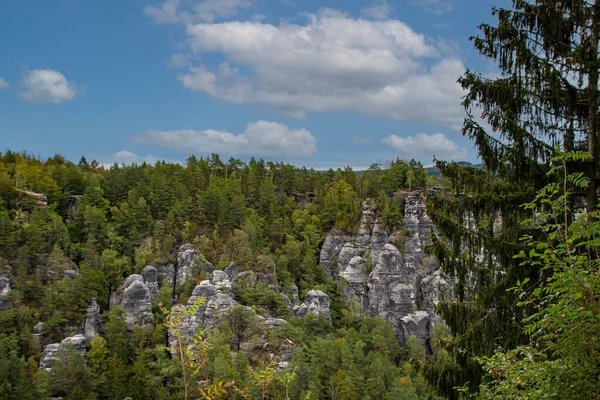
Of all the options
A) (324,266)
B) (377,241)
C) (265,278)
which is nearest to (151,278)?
(265,278)

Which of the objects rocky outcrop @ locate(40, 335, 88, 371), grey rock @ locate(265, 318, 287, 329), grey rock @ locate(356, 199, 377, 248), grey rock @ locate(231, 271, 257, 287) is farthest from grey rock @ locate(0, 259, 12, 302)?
grey rock @ locate(356, 199, 377, 248)

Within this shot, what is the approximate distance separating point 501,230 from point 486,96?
7.12 feet

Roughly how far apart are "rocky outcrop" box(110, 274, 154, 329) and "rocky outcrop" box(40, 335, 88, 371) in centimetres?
414

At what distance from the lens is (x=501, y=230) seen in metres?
7.15

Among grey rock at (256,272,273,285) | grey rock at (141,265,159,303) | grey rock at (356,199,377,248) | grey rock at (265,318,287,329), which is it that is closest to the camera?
grey rock at (265,318,287,329)

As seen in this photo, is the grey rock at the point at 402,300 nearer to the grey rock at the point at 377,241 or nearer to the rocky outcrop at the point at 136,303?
the grey rock at the point at 377,241

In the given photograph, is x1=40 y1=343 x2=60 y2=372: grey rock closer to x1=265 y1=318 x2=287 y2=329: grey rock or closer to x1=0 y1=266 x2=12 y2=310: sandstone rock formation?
x1=0 y1=266 x2=12 y2=310: sandstone rock formation

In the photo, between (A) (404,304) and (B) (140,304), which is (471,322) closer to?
(B) (140,304)

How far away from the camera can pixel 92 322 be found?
119 ft

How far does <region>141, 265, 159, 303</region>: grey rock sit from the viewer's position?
40.7 meters

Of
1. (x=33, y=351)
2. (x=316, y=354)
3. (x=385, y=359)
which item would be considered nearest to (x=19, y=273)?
(x=33, y=351)

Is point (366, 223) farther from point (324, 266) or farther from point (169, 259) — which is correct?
point (169, 259)

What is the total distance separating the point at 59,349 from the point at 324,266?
27445mm

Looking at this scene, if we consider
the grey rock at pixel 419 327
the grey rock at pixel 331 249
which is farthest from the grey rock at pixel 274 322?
the grey rock at pixel 331 249
